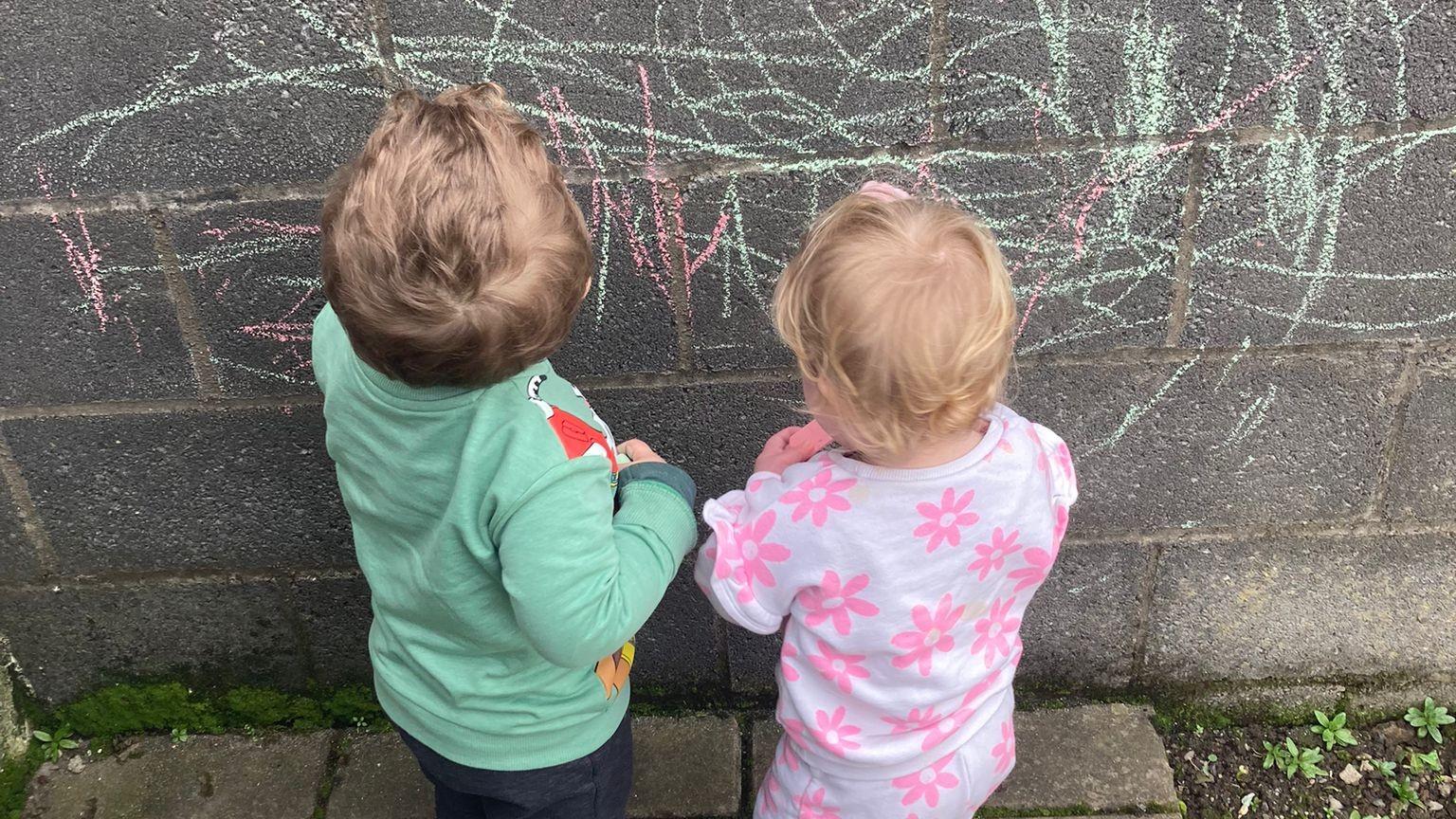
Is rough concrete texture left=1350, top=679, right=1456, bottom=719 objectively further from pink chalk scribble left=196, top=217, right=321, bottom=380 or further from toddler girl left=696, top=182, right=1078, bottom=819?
pink chalk scribble left=196, top=217, right=321, bottom=380

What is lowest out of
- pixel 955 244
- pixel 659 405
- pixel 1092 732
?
pixel 1092 732

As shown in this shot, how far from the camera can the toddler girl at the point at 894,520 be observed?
4.14ft

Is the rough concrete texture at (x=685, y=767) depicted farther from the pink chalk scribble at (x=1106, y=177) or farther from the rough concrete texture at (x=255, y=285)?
the pink chalk scribble at (x=1106, y=177)

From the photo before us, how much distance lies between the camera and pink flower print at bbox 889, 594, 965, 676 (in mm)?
1426

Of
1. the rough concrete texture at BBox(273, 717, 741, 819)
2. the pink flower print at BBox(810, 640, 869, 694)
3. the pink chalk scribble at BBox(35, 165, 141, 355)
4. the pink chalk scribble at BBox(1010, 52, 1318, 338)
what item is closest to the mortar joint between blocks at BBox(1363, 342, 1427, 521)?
the pink chalk scribble at BBox(1010, 52, 1318, 338)

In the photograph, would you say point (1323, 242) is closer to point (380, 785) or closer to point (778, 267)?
point (778, 267)

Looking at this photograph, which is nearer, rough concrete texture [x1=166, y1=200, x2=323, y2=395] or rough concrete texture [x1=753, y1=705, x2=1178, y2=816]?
rough concrete texture [x1=166, y1=200, x2=323, y2=395]

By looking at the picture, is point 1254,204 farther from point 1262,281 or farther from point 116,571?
point 116,571

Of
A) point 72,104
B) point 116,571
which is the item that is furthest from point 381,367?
point 116,571

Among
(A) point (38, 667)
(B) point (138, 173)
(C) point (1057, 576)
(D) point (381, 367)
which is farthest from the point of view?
(A) point (38, 667)

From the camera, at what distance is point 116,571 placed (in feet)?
7.79

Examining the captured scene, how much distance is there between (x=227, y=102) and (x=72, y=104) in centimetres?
29

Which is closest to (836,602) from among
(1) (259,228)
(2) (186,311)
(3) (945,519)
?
(3) (945,519)

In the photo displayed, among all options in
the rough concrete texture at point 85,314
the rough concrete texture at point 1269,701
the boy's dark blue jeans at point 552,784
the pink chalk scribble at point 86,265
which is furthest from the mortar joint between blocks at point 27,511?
the rough concrete texture at point 1269,701
